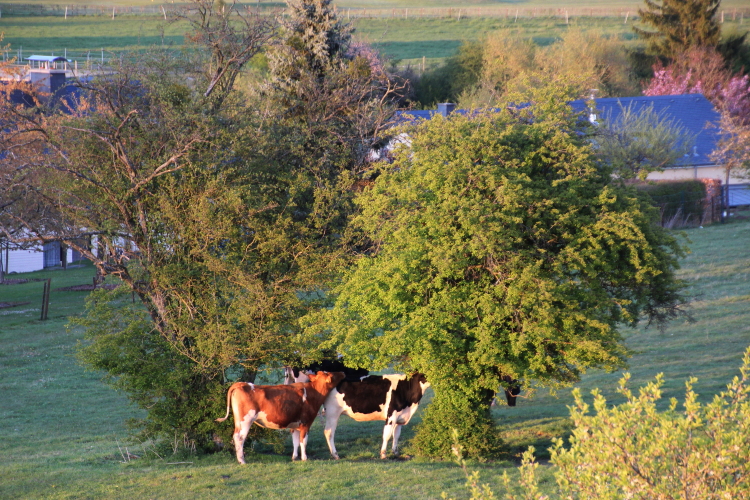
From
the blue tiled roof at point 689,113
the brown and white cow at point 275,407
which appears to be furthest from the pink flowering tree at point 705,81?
the brown and white cow at point 275,407

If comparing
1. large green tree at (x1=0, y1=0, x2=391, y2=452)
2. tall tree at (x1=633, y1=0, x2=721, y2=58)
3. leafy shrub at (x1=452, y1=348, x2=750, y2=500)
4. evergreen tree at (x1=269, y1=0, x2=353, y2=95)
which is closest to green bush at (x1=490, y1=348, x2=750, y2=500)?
leafy shrub at (x1=452, y1=348, x2=750, y2=500)

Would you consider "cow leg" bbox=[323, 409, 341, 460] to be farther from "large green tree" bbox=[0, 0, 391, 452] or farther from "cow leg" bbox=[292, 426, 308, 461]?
"large green tree" bbox=[0, 0, 391, 452]

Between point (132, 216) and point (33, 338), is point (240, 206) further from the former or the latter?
point (33, 338)

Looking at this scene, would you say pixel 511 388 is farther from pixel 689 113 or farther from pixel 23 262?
pixel 689 113

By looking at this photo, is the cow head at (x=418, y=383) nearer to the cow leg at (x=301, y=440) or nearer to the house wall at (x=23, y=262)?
the cow leg at (x=301, y=440)

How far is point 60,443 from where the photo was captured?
51.0 feet

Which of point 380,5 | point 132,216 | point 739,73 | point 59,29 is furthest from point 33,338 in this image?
point 380,5

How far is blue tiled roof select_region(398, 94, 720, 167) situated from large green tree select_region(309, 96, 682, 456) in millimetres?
32743

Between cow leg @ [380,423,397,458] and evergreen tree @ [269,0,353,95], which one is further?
evergreen tree @ [269,0,353,95]

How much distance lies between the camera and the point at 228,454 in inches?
546

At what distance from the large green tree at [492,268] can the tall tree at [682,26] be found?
209ft

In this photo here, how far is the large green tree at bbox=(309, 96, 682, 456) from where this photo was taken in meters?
12.3

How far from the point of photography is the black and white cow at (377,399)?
14.3 m

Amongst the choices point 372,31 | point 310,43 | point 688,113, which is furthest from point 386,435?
point 372,31
